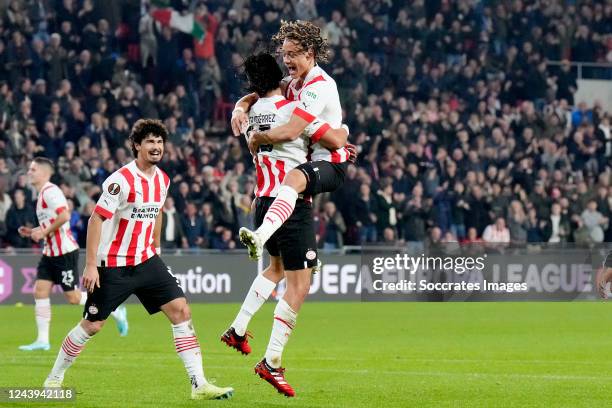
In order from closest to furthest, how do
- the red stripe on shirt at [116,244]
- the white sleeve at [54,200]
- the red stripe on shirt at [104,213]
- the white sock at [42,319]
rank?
the red stripe on shirt at [104,213] < the red stripe on shirt at [116,244] < the white sock at [42,319] < the white sleeve at [54,200]

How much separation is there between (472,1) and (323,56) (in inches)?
831

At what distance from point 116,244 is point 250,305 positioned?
3.62 ft

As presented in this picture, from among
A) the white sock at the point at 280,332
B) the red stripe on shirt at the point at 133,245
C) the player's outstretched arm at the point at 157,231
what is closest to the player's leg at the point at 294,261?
the white sock at the point at 280,332

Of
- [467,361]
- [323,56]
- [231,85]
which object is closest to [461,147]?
[231,85]

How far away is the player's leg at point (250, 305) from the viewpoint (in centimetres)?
902

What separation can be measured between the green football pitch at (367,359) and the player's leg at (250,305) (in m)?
0.41

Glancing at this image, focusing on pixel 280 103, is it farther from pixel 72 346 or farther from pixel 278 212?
pixel 72 346

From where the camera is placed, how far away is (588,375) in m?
10.5

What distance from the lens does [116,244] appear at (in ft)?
28.6

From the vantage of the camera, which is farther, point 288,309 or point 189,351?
point 288,309

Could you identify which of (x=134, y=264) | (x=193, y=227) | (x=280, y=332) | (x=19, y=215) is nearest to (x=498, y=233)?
(x=193, y=227)

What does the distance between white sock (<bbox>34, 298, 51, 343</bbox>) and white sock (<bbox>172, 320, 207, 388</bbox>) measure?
5143 millimetres

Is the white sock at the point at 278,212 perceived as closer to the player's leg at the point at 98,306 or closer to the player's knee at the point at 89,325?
the player's leg at the point at 98,306

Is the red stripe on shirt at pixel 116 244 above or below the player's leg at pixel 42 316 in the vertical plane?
above
